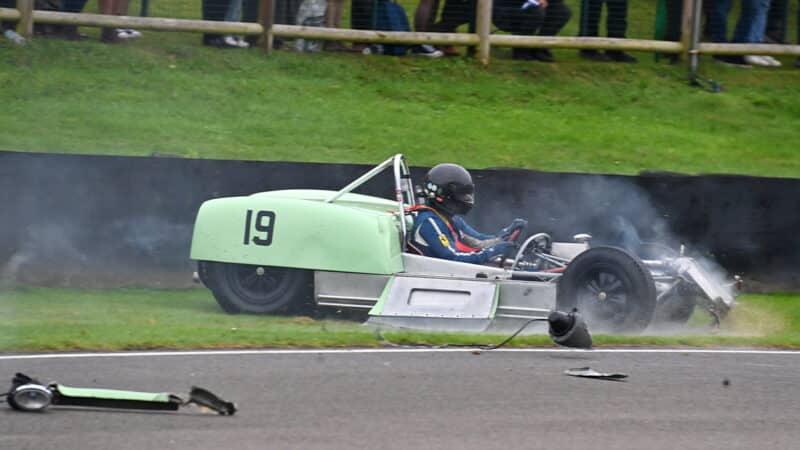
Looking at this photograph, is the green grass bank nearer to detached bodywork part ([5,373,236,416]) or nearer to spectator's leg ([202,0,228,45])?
spectator's leg ([202,0,228,45])

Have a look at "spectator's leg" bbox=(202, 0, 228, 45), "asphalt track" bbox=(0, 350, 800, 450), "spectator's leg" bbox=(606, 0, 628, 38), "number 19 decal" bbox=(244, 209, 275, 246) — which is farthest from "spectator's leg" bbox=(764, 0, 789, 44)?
"asphalt track" bbox=(0, 350, 800, 450)

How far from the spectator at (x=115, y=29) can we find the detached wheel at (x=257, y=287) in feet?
22.1

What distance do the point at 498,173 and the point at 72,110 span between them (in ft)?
19.7

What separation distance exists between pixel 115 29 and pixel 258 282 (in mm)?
7485

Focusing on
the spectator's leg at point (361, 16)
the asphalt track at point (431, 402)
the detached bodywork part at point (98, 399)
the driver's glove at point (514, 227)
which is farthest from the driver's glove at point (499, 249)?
the spectator's leg at point (361, 16)

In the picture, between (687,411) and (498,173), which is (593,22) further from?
(687,411)

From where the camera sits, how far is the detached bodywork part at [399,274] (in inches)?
407

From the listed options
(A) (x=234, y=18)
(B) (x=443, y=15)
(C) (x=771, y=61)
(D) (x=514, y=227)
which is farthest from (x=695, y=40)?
(D) (x=514, y=227)

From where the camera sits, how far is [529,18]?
18.2m

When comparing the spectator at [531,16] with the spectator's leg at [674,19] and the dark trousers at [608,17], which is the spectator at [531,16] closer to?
the dark trousers at [608,17]

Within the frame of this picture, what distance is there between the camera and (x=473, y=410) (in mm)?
7227

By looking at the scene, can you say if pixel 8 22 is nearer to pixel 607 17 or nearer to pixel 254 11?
pixel 254 11

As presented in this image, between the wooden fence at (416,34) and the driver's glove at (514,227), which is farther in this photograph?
the wooden fence at (416,34)

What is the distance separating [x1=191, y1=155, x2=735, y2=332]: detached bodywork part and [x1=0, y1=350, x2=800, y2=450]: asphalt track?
1.08 meters
